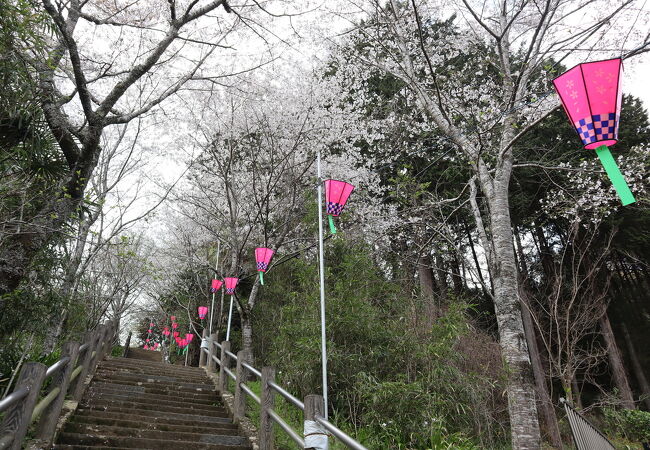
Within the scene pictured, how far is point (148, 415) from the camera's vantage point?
5.71 m

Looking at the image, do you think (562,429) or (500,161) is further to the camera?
(562,429)

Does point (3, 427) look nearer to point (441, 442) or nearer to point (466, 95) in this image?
point (441, 442)

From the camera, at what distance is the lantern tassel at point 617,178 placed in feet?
9.01

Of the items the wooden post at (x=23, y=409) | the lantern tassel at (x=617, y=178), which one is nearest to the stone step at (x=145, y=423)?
the wooden post at (x=23, y=409)

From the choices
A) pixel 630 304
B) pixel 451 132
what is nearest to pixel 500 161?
pixel 451 132

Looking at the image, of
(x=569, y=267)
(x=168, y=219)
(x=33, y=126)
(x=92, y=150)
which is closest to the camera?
(x=33, y=126)

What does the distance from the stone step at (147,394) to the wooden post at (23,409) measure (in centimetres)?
349

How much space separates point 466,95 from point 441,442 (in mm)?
8291

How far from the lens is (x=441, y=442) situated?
4.75m

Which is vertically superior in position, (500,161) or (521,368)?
(500,161)

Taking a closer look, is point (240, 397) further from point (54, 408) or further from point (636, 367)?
point (636, 367)

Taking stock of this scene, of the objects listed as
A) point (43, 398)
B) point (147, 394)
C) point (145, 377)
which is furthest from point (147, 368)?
point (43, 398)

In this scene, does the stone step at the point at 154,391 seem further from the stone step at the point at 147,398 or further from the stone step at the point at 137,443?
the stone step at the point at 137,443

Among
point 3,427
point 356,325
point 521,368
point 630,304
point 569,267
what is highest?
point 569,267
